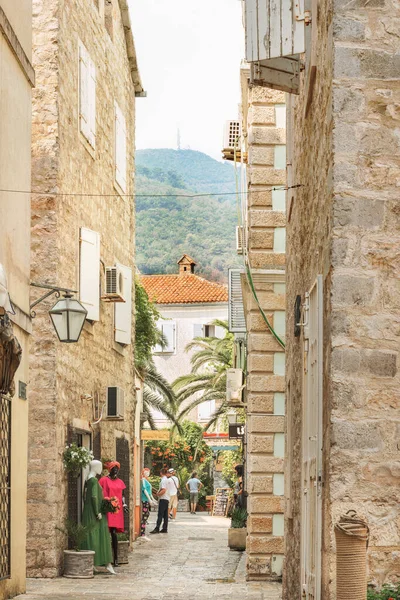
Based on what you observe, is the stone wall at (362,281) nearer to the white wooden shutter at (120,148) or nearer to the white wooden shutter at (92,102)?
the white wooden shutter at (92,102)

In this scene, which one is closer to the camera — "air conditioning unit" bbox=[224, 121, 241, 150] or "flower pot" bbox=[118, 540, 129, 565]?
"flower pot" bbox=[118, 540, 129, 565]

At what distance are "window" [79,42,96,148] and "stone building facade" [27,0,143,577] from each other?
0.9 inches

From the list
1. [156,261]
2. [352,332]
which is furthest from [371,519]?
[156,261]

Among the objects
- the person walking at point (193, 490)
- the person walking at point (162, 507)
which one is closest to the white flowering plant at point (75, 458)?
the person walking at point (162, 507)

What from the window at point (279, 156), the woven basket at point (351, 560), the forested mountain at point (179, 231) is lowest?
the woven basket at point (351, 560)

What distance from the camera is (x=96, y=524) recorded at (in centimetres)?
1745

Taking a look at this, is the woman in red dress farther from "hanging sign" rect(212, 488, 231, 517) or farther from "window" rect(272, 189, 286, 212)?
"hanging sign" rect(212, 488, 231, 517)

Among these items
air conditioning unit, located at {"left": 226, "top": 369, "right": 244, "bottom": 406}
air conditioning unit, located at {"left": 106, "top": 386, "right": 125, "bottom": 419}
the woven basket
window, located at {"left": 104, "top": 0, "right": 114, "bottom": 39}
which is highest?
window, located at {"left": 104, "top": 0, "right": 114, "bottom": 39}

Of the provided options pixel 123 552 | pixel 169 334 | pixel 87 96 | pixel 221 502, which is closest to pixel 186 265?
pixel 169 334

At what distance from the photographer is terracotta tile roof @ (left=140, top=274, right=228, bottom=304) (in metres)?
59.1

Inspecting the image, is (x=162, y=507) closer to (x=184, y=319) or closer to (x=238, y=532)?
(x=238, y=532)

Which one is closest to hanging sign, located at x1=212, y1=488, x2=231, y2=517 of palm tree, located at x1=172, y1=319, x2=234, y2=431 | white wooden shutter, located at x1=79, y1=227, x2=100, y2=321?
palm tree, located at x1=172, y1=319, x2=234, y2=431

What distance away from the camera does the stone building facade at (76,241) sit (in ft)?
55.6

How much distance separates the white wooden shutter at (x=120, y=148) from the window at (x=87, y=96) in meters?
2.46
